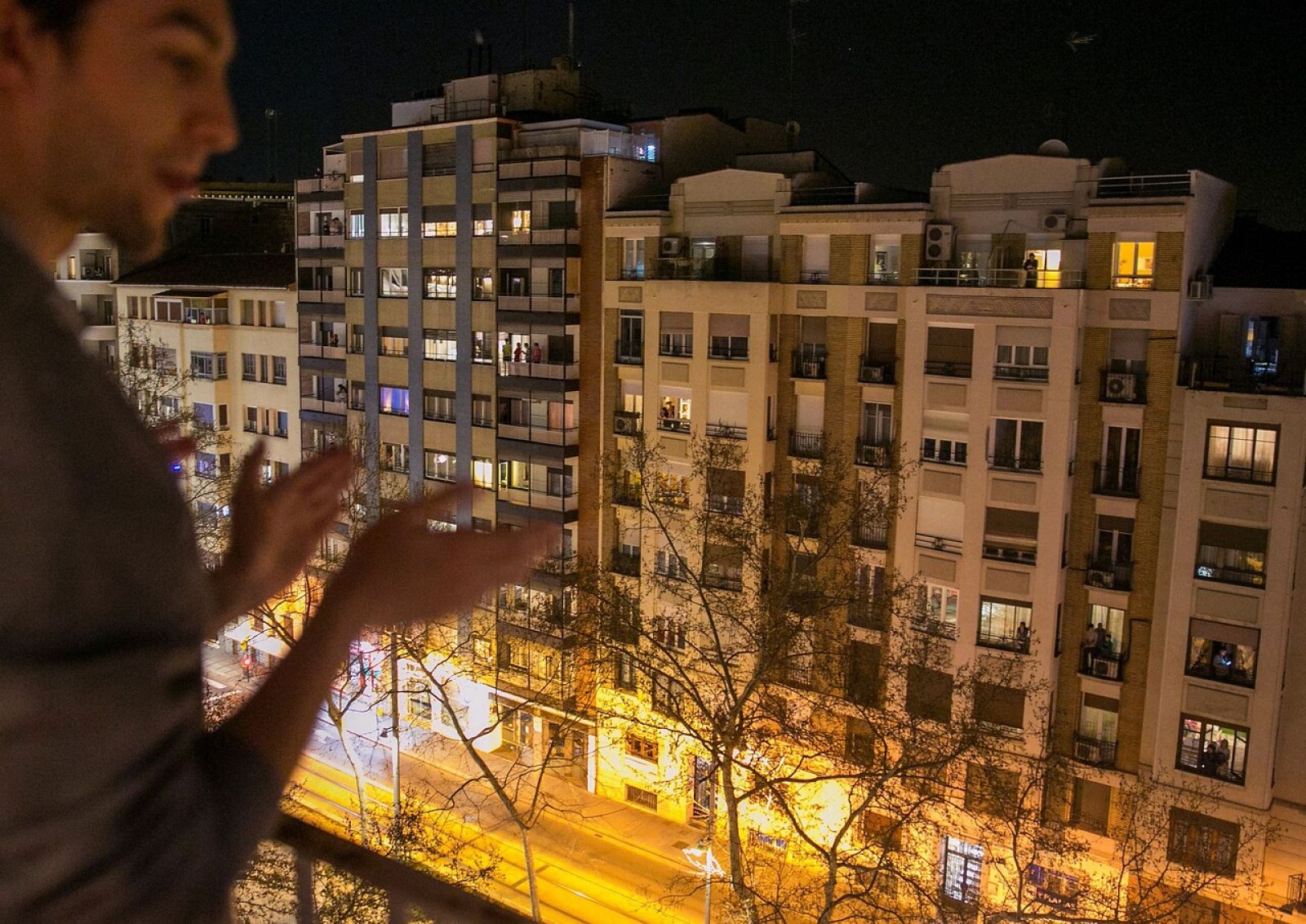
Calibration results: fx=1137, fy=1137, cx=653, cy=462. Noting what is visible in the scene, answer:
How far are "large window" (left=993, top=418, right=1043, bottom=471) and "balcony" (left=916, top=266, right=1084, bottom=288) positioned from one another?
7.56ft

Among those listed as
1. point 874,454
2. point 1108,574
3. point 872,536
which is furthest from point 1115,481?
point 872,536

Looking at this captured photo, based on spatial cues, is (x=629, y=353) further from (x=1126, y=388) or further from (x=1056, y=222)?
(x=1126, y=388)

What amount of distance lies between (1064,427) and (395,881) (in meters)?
18.2

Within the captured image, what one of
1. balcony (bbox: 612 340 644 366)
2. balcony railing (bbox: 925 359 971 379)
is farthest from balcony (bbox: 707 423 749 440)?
balcony railing (bbox: 925 359 971 379)

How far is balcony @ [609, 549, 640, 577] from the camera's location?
24.5m

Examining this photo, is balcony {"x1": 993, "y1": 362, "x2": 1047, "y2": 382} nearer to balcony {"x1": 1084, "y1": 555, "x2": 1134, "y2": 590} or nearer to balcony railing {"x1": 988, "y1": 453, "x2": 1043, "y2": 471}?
balcony railing {"x1": 988, "y1": 453, "x2": 1043, "y2": 471}

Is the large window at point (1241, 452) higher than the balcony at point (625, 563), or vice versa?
the large window at point (1241, 452)

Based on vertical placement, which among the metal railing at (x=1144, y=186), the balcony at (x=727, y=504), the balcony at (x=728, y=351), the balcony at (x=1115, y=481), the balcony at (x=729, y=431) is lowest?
the balcony at (x=727, y=504)

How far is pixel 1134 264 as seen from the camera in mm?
18391

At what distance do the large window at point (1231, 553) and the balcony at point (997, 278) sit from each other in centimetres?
448

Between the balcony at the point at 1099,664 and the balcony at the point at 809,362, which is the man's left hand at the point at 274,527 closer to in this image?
the balcony at the point at 1099,664

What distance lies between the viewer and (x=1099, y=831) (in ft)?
63.0

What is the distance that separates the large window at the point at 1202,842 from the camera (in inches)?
696

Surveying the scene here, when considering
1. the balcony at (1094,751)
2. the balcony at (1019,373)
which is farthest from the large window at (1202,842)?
the balcony at (1019,373)
